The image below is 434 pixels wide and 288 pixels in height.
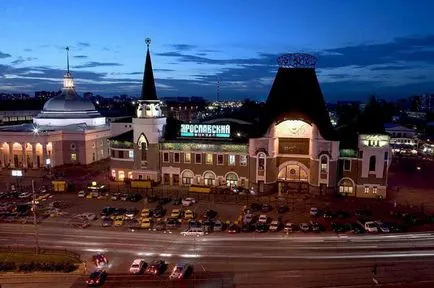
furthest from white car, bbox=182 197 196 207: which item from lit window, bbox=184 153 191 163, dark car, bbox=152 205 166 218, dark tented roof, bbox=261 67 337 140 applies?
dark tented roof, bbox=261 67 337 140

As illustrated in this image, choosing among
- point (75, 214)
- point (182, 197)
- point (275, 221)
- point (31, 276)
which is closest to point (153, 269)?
point (31, 276)

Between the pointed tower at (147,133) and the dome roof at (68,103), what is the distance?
30.0 meters

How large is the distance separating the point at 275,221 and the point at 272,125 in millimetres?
21279

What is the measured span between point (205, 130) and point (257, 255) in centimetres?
3464

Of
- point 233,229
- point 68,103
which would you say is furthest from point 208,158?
point 68,103

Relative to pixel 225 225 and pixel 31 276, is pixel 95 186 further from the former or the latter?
pixel 31 276

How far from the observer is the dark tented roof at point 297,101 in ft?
228

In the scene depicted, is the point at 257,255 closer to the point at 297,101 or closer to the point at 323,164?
the point at 323,164

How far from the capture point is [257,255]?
140 ft

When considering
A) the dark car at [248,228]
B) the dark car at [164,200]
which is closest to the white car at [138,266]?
the dark car at [248,228]

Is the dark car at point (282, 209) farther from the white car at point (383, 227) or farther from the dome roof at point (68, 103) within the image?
the dome roof at point (68, 103)

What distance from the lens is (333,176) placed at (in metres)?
68.1

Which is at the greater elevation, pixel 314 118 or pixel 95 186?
pixel 314 118

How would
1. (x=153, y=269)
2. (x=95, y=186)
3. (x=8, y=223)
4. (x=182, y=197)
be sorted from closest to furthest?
(x=153, y=269), (x=8, y=223), (x=182, y=197), (x=95, y=186)
